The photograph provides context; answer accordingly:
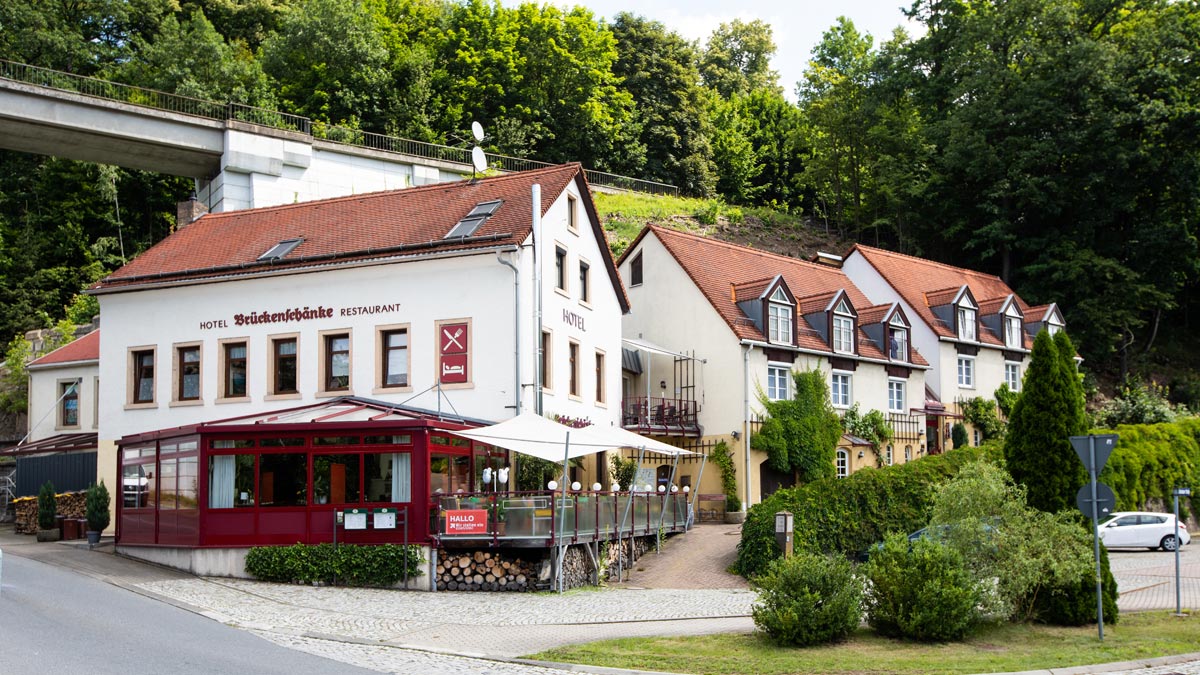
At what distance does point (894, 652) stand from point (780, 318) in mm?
24524

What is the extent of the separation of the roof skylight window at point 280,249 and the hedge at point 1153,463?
24567 mm

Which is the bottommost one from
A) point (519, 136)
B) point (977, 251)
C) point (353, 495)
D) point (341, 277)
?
point (353, 495)

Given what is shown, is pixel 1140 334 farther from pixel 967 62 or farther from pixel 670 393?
pixel 670 393

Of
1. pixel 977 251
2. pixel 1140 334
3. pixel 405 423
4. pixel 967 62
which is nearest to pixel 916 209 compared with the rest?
pixel 977 251

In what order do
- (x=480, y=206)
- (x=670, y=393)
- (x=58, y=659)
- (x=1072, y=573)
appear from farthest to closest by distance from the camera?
(x=670, y=393) < (x=480, y=206) < (x=1072, y=573) < (x=58, y=659)

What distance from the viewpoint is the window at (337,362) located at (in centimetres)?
3102

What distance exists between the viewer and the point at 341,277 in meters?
31.0

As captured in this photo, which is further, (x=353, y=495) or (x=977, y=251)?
(x=977, y=251)

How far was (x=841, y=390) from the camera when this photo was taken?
42.4 m

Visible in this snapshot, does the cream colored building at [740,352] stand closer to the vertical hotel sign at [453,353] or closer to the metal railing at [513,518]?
the vertical hotel sign at [453,353]

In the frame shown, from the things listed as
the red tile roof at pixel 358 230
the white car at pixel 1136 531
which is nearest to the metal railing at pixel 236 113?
the red tile roof at pixel 358 230

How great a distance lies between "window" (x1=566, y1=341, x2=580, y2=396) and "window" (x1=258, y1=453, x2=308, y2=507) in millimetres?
9973

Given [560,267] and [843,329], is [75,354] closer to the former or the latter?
[560,267]

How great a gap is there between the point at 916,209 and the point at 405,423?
46.4 meters
